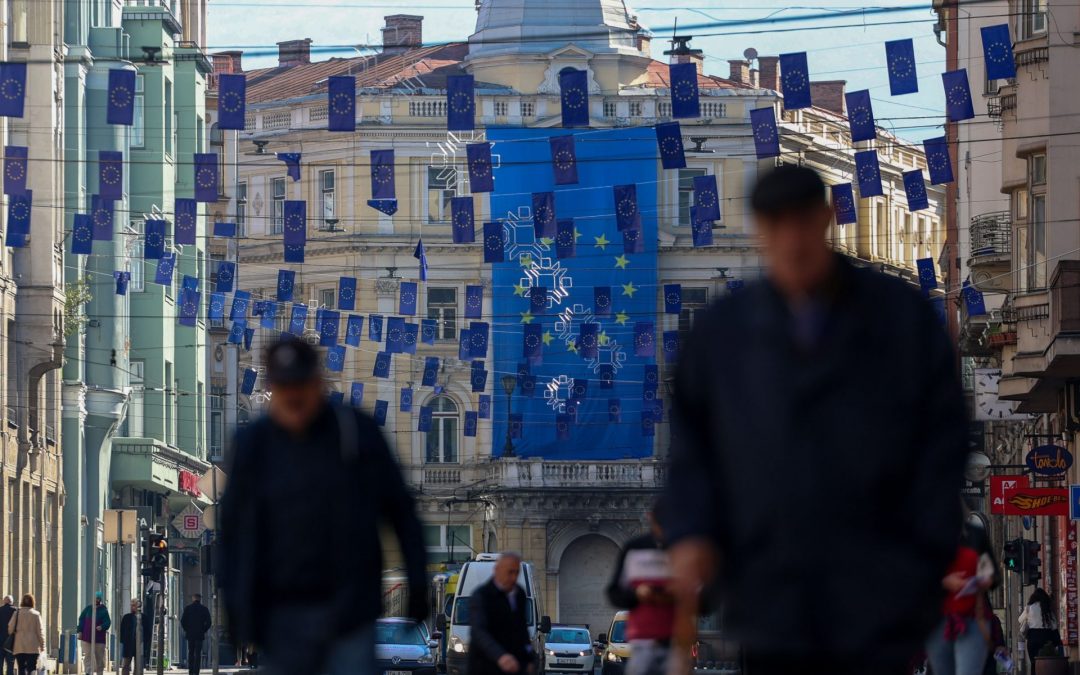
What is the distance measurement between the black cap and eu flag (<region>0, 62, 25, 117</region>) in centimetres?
2393

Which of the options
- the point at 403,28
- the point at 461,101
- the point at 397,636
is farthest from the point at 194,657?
the point at 403,28

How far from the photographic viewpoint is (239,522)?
327 inches

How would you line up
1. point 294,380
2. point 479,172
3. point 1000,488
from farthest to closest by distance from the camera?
point 479,172, point 1000,488, point 294,380

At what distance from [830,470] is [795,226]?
571 mm

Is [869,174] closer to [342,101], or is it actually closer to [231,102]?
[342,101]

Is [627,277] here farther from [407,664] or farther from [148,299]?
[407,664]

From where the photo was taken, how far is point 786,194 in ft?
18.9

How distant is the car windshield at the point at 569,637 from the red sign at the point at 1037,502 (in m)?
19.7

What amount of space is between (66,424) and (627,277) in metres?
30.6

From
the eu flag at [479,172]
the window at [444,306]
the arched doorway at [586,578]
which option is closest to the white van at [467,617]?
the eu flag at [479,172]

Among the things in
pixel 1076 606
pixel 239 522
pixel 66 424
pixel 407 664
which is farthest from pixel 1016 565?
pixel 239 522

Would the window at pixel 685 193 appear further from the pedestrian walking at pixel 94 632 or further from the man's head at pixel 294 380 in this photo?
the man's head at pixel 294 380

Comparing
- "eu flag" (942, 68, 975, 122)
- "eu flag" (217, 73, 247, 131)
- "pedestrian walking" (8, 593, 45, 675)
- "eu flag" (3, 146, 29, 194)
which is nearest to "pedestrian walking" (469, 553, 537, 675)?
"eu flag" (942, 68, 975, 122)

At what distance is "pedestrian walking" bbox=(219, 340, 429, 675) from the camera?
821cm
